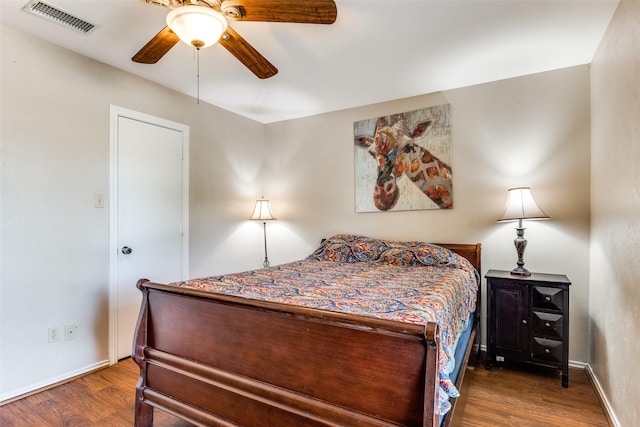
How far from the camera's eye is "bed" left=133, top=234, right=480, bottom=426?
3.74ft

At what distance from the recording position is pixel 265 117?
4.08 metres

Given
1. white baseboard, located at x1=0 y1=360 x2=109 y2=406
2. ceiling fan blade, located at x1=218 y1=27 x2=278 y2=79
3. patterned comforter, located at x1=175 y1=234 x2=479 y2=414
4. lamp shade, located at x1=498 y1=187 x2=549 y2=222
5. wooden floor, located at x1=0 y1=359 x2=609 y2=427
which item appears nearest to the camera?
patterned comforter, located at x1=175 y1=234 x2=479 y2=414

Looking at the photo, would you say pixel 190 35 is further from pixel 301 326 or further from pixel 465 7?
pixel 465 7

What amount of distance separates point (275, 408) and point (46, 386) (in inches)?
78.0

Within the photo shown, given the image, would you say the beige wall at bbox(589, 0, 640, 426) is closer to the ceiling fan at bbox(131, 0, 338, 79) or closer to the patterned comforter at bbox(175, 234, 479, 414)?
the patterned comforter at bbox(175, 234, 479, 414)

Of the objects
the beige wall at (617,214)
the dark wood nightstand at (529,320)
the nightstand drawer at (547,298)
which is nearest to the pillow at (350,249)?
the dark wood nightstand at (529,320)

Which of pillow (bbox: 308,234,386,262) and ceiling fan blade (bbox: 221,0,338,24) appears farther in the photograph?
pillow (bbox: 308,234,386,262)

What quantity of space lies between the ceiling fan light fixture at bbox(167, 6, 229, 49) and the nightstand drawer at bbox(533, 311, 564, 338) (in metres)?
2.79

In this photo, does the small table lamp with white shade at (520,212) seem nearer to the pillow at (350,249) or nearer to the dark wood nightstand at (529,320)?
the dark wood nightstand at (529,320)

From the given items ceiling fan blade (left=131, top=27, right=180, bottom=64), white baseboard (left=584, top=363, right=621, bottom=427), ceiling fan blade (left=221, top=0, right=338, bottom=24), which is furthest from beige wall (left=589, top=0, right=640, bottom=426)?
→ ceiling fan blade (left=131, top=27, right=180, bottom=64)

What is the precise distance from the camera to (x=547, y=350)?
2371mm

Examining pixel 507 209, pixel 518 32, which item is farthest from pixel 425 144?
pixel 518 32

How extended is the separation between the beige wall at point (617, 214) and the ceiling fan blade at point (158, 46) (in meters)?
2.37

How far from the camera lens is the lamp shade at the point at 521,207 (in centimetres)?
258
